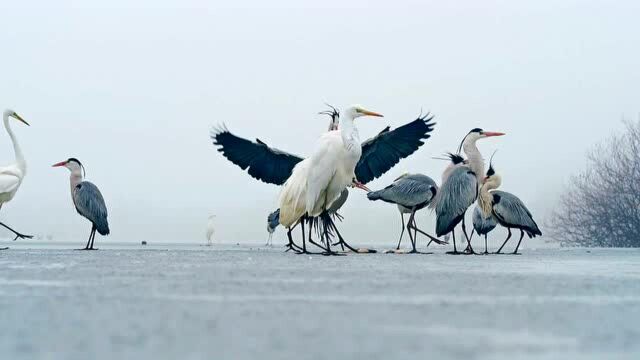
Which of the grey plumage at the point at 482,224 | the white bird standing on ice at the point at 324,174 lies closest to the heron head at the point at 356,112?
the white bird standing on ice at the point at 324,174

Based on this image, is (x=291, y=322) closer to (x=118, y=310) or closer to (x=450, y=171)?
(x=118, y=310)

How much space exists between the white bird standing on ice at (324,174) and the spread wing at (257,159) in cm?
247

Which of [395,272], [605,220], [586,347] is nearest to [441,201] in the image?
[395,272]

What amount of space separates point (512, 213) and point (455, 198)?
975 mm

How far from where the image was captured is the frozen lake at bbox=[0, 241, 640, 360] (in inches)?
129

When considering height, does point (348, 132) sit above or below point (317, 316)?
above

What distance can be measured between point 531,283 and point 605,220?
1972 cm

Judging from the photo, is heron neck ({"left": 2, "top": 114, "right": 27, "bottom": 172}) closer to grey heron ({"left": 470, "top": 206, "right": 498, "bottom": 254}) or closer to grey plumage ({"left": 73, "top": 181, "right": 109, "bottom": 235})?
grey plumage ({"left": 73, "top": 181, "right": 109, "bottom": 235})

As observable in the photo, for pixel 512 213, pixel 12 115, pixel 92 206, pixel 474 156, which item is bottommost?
pixel 512 213

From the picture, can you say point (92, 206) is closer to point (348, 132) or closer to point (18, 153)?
point (18, 153)

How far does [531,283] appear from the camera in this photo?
21.6 feet

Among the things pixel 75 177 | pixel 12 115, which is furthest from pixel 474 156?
pixel 12 115

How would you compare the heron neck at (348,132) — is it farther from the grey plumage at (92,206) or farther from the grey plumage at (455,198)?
the grey plumage at (92,206)

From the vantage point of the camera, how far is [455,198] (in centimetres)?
1337
